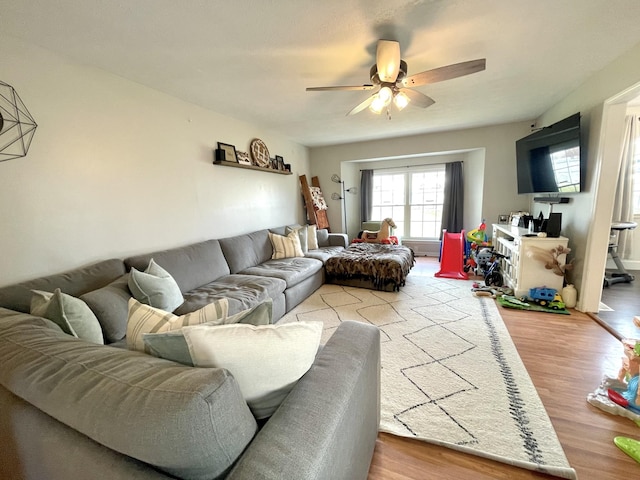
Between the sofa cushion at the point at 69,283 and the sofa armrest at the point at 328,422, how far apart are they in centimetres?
183

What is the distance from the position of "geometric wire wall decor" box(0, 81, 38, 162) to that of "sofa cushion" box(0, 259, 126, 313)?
Result: 820mm

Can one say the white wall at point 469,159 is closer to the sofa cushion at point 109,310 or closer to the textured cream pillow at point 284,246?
the textured cream pillow at point 284,246

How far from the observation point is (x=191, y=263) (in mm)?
2572

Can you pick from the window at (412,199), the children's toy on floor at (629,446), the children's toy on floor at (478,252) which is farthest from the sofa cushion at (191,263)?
the window at (412,199)

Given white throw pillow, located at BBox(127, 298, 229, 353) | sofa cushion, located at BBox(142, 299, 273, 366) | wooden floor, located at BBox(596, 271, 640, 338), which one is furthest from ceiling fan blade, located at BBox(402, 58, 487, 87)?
wooden floor, located at BBox(596, 271, 640, 338)

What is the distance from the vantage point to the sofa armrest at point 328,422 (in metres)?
0.62

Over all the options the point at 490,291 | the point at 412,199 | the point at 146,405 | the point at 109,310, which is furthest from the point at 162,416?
the point at 412,199

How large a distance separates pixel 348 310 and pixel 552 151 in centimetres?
294

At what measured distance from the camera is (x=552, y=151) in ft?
9.93

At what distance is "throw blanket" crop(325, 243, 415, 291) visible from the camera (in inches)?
137

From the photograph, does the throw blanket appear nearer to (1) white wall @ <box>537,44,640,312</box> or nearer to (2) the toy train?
(2) the toy train

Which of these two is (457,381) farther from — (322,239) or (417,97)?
(322,239)

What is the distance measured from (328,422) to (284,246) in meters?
3.13

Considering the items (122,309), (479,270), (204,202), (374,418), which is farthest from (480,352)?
(204,202)
